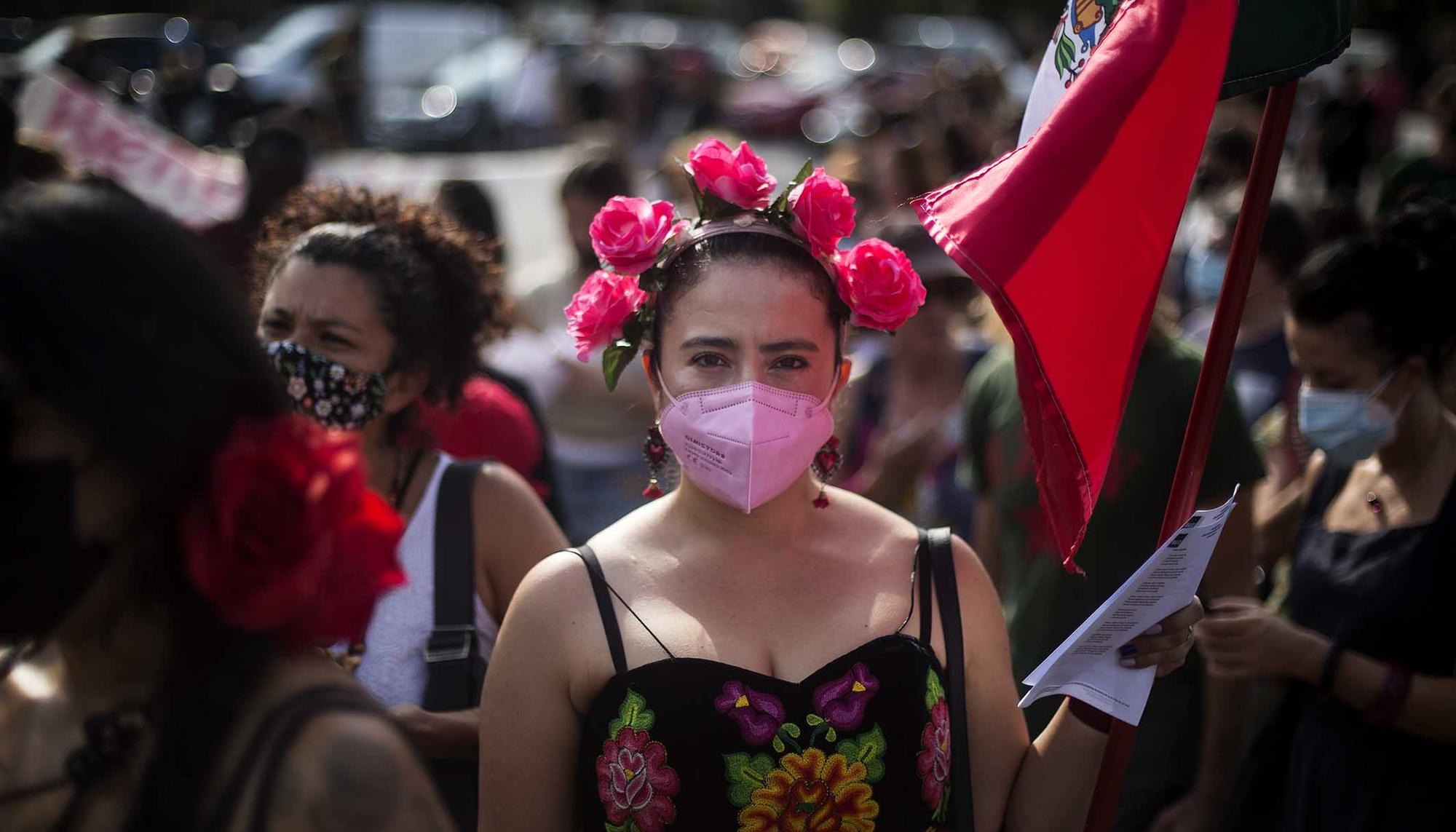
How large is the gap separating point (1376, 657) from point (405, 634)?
2266 millimetres

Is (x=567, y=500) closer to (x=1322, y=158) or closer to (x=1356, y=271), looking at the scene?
(x=1356, y=271)

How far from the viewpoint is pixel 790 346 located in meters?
2.62

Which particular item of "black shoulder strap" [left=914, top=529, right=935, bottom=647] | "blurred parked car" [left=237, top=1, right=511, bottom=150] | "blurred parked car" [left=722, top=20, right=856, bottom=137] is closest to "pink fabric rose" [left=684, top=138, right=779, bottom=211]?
"black shoulder strap" [left=914, top=529, right=935, bottom=647]

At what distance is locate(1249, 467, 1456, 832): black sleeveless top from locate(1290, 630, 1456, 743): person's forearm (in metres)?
0.07

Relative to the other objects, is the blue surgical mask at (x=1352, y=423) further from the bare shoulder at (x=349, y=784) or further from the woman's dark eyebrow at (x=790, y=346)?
the bare shoulder at (x=349, y=784)

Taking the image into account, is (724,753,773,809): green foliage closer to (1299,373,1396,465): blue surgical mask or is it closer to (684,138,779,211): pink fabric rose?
(684,138,779,211): pink fabric rose

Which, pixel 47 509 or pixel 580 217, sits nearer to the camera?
pixel 47 509

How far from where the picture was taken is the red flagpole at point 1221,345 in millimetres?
2355

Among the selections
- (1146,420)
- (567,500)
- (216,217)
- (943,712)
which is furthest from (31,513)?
(216,217)

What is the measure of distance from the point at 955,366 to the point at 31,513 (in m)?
3.99

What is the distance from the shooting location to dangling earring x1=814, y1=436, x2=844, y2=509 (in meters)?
2.78

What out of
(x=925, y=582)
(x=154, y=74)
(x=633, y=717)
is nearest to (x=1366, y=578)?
(x=925, y=582)

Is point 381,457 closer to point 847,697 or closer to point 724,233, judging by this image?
point 724,233

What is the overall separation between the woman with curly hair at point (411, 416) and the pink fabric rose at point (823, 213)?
3.08 feet
